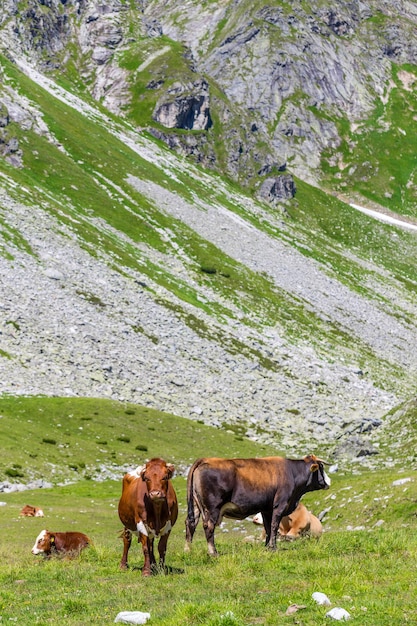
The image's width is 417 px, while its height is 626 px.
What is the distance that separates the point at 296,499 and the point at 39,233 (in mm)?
79830

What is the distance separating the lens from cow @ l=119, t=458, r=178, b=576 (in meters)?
13.8

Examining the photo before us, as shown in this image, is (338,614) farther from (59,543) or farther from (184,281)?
(184,281)

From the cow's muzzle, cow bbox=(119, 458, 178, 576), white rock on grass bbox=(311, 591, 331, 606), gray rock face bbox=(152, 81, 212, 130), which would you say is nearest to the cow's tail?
cow bbox=(119, 458, 178, 576)

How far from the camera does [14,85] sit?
151375mm

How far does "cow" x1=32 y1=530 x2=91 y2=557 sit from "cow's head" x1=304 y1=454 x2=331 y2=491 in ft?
24.8

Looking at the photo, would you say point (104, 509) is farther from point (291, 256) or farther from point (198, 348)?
point (291, 256)

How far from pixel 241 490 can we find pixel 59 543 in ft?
23.4

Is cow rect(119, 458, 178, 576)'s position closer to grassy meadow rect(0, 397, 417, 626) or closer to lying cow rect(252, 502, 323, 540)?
grassy meadow rect(0, 397, 417, 626)

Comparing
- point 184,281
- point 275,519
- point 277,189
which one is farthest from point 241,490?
point 277,189

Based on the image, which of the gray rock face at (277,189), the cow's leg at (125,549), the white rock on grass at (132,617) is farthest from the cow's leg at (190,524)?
the gray rock face at (277,189)

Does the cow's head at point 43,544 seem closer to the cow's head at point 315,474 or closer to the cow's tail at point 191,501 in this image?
the cow's tail at point 191,501

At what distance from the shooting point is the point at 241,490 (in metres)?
16.3

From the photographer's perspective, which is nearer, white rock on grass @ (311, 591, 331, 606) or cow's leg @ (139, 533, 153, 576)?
white rock on grass @ (311, 591, 331, 606)

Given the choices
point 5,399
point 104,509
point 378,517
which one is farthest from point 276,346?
point 378,517
